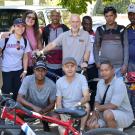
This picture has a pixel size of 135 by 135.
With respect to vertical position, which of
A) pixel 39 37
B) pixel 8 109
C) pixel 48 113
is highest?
pixel 39 37

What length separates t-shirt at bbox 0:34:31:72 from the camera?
6.36m

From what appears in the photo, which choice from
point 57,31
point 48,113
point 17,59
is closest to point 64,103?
point 48,113

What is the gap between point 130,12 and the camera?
21.6 feet

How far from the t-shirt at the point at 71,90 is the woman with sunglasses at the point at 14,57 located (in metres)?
0.75

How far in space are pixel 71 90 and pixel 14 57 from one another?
3.56ft

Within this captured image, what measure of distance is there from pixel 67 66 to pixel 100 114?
A: 2.59ft

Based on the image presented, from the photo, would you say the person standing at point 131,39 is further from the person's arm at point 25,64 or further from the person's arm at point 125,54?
the person's arm at point 25,64

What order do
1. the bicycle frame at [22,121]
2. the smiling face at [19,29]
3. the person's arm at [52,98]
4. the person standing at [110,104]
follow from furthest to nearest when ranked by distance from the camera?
1. the smiling face at [19,29]
2. the person's arm at [52,98]
3. the person standing at [110,104]
4. the bicycle frame at [22,121]

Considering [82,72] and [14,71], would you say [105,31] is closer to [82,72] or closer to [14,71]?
[82,72]

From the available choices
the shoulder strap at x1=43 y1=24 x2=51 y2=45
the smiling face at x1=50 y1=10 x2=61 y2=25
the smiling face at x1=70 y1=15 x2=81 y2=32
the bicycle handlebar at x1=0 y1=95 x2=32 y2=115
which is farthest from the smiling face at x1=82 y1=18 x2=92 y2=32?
the bicycle handlebar at x1=0 y1=95 x2=32 y2=115

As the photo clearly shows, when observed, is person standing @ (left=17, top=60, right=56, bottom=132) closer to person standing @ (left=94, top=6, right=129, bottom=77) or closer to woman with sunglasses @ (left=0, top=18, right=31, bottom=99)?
woman with sunglasses @ (left=0, top=18, right=31, bottom=99)

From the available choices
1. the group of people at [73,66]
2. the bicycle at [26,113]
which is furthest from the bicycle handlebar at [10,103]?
the group of people at [73,66]

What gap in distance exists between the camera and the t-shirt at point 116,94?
221 inches

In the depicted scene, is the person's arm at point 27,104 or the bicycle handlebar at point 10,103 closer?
the bicycle handlebar at point 10,103
